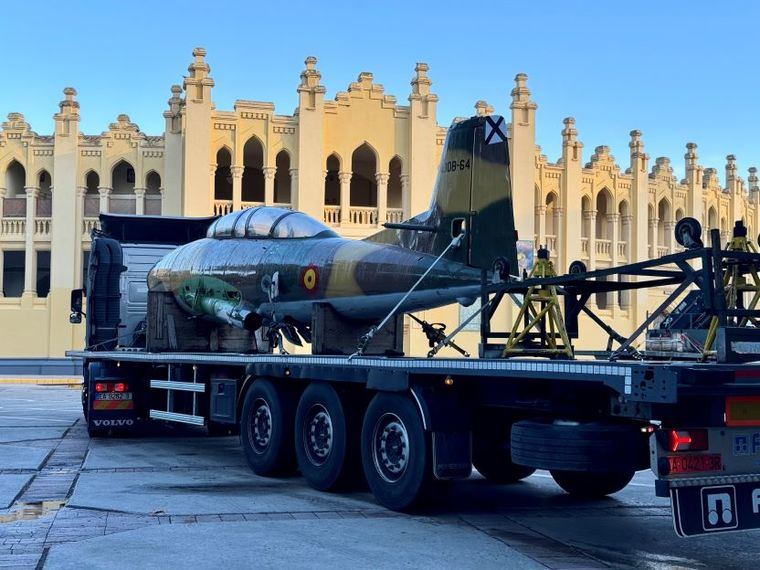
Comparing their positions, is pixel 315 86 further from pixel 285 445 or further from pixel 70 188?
pixel 285 445

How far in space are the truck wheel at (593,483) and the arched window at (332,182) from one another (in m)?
31.6

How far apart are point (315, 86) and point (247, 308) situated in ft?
86.7

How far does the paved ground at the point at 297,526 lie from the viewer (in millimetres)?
7742

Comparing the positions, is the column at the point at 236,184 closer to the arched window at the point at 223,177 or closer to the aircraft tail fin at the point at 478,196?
the arched window at the point at 223,177

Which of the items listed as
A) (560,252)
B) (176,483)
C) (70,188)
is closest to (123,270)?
(176,483)

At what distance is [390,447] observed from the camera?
9.83 metres

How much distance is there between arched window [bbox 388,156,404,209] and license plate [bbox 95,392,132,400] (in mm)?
25881

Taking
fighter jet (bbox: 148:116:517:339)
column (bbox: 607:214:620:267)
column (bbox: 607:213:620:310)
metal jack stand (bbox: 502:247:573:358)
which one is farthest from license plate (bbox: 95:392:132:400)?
column (bbox: 607:214:620:267)

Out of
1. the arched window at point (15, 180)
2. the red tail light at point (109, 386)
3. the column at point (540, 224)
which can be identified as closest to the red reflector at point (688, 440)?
the red tail light at point (109, 386)

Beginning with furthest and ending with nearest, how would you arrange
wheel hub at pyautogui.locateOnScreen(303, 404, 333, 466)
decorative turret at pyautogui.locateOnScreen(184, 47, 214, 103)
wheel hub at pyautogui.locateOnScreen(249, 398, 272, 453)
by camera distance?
decorative turret at pyautogui.locateOnScreen(184, 47, 214, 103)
wheel hub at pyautogui.locateOnScreen(249, 398, 272, 453)
wheel hub at pyautogui.locateOnScreen(303, 404, 333, 466)

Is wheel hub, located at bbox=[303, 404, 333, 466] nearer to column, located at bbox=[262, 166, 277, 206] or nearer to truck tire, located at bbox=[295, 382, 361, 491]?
truck tire, located at bbox=[295, 382, 361, 491]

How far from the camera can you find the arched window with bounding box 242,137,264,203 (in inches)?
1636

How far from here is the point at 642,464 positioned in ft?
25.9

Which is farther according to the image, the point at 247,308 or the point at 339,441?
the point at 247,308
